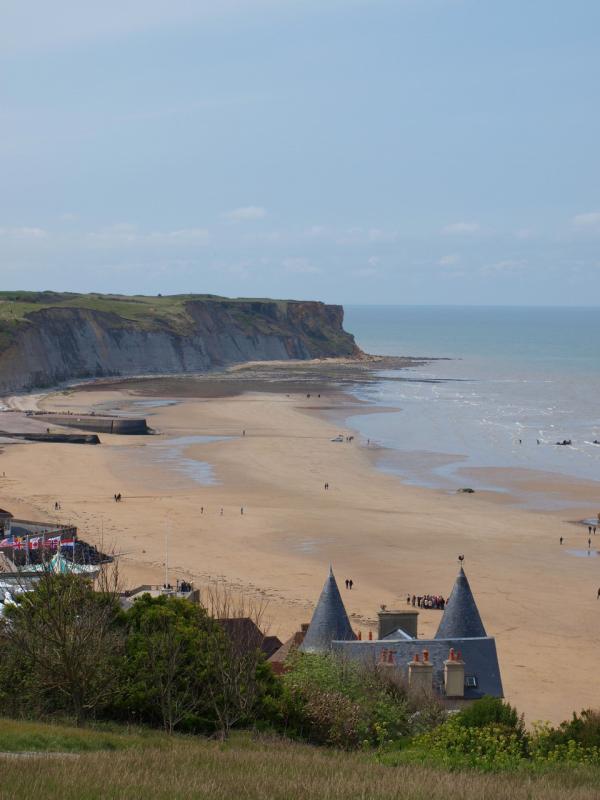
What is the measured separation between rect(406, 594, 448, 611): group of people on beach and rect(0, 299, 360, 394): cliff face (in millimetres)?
73717

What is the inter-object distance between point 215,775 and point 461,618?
11.5 meters

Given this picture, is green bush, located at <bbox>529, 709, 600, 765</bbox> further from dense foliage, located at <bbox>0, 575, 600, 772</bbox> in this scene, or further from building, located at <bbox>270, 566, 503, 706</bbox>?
building, located at <bbox>270, 566, 503, 706</bbox>

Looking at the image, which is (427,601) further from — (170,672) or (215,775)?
(215,775)

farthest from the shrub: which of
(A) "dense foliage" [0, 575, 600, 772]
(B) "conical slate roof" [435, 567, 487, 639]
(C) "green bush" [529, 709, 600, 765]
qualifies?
(B) "conical slate roof" [435, 567, 487, 639]

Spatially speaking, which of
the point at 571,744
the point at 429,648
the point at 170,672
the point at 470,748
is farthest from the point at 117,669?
the point at 571,744

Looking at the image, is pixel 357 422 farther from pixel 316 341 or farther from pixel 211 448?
pixel 316 341

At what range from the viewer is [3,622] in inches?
749

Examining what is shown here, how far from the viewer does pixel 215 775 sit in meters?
12.6

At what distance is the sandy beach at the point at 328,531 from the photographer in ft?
101

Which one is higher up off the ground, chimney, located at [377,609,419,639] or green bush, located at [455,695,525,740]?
chimney, located at [377,609,419,639]

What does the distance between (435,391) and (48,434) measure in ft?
164

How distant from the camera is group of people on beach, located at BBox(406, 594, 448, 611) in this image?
3269 centimetres

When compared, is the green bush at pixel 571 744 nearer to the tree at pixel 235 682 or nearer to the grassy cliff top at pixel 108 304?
the tree at pixel 235 682

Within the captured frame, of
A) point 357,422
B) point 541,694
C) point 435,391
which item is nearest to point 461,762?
point 541,694
